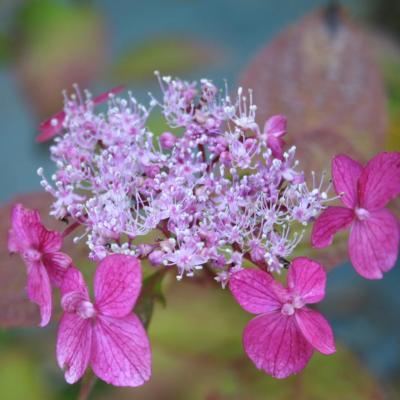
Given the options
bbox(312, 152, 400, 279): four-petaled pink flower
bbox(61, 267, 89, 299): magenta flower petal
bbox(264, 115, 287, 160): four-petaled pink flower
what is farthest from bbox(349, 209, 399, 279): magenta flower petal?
bbox(61, 267, 89, 299): magenta flower petal

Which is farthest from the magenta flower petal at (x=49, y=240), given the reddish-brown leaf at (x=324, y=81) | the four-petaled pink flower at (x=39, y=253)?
the reddish-brown leaf at (x=324, y=81)

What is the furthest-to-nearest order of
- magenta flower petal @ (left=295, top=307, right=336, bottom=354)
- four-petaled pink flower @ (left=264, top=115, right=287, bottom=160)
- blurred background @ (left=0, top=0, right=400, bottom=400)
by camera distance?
blurred background @ (left=0, top=0, right=400, bottom=400) < four-petaled pink flower @ (left=264, top=115, right=287, bottom=160) < magenta flower petal @ (left=295, top=307, right=336, bottom=354)

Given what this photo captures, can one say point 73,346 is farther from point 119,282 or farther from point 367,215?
point 367,215

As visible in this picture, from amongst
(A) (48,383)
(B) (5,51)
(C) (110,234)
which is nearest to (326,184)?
(C) (110,234)

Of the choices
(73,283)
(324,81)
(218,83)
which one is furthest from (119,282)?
(218,83)

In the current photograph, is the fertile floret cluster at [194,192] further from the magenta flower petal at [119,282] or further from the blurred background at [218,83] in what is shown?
the blurred background at [218,83]

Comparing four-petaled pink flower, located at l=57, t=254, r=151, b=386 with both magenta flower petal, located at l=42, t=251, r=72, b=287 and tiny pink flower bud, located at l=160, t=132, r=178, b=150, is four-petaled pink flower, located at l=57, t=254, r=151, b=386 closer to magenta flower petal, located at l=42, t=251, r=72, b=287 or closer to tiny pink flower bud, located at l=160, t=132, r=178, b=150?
magenta flower petal, located at l=42, t=251, r=72, b=287

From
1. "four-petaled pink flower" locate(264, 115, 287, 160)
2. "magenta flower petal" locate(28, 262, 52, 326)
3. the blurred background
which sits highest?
"four-petaled pink flower" locate(264, 115, 287, 160)
